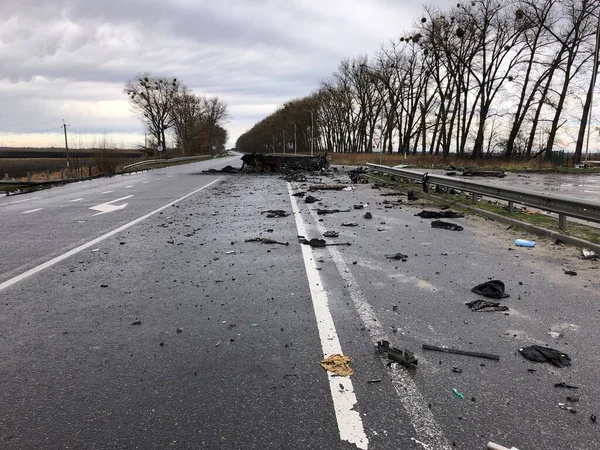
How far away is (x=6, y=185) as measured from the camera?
76.4 ft

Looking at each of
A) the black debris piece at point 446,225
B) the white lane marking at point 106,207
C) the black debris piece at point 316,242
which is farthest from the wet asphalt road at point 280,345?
the white lane marking at point 106,207

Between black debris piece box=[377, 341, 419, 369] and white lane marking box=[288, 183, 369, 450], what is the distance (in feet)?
1.14

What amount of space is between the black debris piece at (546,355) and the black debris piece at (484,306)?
0.95 metres

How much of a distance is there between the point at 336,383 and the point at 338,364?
293 mm

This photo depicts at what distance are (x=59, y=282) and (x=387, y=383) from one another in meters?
4.46

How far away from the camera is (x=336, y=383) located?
10.5 ft

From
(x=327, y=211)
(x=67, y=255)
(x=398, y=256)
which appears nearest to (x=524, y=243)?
(x=398, y=256)

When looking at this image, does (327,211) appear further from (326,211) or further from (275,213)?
(275,213)

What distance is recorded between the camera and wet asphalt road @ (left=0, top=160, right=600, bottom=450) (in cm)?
270

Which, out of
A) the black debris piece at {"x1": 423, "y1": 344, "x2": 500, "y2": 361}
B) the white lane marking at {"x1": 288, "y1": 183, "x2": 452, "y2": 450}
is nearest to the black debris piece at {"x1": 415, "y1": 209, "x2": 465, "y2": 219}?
the white lane marking at {"x1": 288, "y1": 183, "x2": 452, "y2": 450}

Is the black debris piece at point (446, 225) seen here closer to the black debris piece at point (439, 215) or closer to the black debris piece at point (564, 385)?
the black debris piece at point (439, 215)

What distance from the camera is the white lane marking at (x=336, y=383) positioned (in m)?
2.64

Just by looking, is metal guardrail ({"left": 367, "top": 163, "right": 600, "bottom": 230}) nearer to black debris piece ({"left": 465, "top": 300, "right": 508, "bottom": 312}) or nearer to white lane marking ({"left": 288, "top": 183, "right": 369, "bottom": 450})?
black debris piece ({"left": 465, "top": 300, "right": 508, "bottom": 312})

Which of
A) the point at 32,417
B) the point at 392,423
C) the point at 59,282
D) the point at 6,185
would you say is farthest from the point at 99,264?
the point at 6,185
